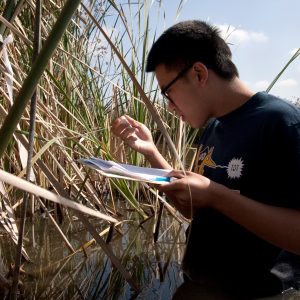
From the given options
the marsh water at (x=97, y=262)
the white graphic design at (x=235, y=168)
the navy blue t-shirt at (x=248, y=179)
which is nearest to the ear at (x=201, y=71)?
the navy blue t-shirt at (x=248, y=179)

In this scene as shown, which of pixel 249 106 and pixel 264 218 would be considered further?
pixel 249 106

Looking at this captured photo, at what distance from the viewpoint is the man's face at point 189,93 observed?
3.45 ft

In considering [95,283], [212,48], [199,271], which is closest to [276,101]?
[212,48]

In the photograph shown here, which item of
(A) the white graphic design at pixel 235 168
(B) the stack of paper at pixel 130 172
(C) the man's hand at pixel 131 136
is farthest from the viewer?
(C) the man's hand at pixel 131 136

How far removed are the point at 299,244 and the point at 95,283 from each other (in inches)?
23.7

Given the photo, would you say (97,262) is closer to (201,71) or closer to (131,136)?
(131,136)

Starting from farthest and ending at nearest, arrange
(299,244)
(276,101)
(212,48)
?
(212,48) < (276,101) < (299,244)

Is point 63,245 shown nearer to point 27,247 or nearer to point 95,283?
point 27,247

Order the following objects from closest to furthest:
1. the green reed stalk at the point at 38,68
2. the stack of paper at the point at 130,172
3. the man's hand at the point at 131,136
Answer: the green reed stalk at the point at 38,68
the stack of paper at the point at 130,172
the man's hand at the point at 131,136

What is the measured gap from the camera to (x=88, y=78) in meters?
1.87

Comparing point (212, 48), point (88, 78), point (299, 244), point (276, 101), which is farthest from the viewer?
point (88, 78)

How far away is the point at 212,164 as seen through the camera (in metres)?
1.06

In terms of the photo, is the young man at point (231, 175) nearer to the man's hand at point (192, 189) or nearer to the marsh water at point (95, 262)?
the man's hand at point (192, 189)

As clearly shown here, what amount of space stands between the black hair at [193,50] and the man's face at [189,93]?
3 cm
